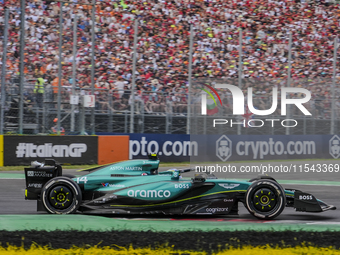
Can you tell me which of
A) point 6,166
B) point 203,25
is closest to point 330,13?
point 203,25

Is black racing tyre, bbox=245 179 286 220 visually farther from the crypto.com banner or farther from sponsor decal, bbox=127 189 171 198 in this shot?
the crypto.com banner

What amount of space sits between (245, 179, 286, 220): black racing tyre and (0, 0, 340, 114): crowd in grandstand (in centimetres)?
769

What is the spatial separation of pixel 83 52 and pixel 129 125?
2995mm

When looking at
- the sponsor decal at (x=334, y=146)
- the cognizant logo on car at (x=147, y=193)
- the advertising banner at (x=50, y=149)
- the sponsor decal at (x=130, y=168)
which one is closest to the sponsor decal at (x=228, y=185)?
the cognizant logo on car at (x=147, y=193)

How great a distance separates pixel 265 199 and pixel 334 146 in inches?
268

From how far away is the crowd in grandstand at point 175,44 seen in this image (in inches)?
593

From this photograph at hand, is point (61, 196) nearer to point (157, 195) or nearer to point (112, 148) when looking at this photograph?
point (157, 195)

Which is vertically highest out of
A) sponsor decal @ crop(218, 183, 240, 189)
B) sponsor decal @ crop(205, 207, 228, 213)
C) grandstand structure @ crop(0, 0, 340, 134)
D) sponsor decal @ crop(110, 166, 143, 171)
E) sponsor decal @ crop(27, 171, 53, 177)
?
grandstand structure @ crop(0, 0, 340, 134)

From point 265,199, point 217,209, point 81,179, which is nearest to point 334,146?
point 265,199

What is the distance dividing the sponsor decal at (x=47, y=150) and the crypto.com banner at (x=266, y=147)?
4.08 m

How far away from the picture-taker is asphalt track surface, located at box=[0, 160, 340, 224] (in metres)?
7.38

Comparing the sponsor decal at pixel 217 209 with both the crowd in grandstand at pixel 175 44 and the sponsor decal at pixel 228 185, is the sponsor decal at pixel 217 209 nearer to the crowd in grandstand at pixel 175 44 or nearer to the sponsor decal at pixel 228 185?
the sponsor decal at pixel 228 185

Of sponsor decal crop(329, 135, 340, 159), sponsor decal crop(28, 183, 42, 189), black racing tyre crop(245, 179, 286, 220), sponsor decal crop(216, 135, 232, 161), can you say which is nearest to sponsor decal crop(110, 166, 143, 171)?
sponsor decal crop(28, 183, 42, 189)

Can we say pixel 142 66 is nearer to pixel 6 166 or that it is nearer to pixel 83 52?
pixel 83 52
